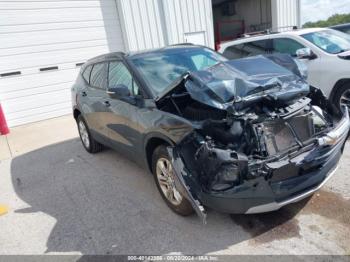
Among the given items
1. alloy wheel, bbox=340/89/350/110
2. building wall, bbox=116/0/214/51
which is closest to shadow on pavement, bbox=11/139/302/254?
alloy wheel, bbox=340/89/350/110

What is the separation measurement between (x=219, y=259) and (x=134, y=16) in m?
8.83

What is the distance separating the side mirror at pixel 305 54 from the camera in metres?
5.26

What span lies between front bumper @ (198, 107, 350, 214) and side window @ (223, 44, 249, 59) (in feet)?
14.8

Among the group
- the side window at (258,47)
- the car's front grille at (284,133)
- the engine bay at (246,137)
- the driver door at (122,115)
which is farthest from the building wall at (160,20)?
the car's front grille at (284,133)

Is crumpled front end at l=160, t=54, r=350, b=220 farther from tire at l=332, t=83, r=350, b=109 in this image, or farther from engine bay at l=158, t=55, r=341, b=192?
tire at l=332, t=83, r=350, b=109

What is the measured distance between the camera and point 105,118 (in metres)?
4.47

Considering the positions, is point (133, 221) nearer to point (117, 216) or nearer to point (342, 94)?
point (117, 216)

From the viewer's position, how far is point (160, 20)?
10344 millimetres

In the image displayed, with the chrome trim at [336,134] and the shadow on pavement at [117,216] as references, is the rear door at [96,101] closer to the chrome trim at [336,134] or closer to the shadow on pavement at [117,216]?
the shadow on pavement at [117,216]

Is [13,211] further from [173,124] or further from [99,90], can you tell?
[173,124]

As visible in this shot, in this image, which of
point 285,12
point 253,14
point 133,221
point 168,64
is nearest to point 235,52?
point 168,64

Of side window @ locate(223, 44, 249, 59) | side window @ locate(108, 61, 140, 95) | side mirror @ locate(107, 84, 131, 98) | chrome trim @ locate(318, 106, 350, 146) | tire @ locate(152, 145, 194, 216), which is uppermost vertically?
side window @ locate(108, 61, 140, 95)

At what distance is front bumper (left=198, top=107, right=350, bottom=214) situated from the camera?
246cm

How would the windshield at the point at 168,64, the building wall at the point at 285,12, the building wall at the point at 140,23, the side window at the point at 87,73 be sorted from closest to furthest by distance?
the windshield at the point at 168,64 < the side window at the point at 87,73 < the building wall at the point at 140,23 < the building wall at the point at 285,12
